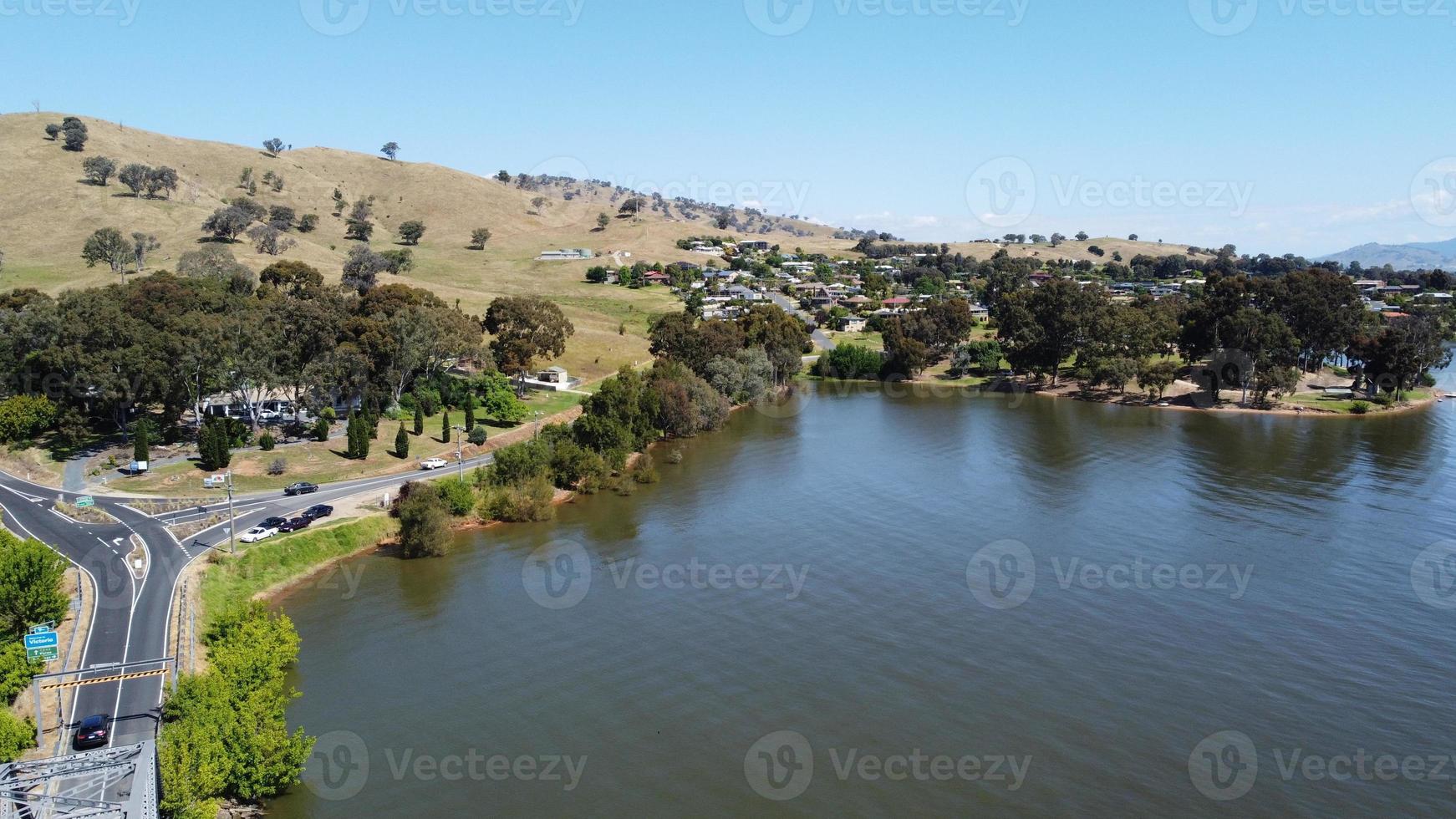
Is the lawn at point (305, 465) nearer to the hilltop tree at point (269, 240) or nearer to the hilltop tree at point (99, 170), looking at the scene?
the hilltop tree at point (269, 240)

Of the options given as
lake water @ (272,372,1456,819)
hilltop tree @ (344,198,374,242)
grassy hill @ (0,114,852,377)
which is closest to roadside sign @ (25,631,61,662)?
lake water @ (272,372,1456,819)

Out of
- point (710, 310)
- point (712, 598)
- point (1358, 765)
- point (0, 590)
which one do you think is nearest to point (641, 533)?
point (712, 598)

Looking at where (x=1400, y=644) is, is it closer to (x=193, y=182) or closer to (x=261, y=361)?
(x=261, y=361)

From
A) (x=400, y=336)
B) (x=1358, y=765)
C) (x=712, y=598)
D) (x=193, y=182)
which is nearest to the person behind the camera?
(x=1358, y=765)

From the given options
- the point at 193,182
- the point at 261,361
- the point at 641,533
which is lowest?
the point at 641,533

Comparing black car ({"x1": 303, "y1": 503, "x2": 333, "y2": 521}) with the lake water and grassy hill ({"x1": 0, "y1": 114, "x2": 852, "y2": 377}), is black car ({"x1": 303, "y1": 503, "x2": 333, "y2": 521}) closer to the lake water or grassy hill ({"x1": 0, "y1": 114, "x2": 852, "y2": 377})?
the lake water

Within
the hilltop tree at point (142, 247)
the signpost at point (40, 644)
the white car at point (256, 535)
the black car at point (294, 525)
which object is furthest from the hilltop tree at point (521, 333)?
the signpost at point (40, 644)

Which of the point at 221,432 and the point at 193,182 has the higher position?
the point at 193,182
